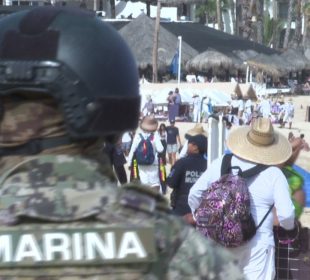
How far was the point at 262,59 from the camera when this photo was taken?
58.5 meters

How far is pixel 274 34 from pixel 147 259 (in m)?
91.8

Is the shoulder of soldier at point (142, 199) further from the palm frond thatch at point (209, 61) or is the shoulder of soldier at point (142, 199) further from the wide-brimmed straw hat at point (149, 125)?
the palm frond thatch at point (209, 61)

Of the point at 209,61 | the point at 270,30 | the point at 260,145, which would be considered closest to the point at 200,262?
the point at 260,145

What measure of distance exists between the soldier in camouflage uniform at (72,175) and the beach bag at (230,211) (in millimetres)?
3871

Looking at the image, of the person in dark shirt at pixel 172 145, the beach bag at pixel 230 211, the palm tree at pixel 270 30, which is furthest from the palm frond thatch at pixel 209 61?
the beach bag at pixel 230 211

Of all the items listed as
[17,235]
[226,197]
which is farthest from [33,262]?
[226,197]

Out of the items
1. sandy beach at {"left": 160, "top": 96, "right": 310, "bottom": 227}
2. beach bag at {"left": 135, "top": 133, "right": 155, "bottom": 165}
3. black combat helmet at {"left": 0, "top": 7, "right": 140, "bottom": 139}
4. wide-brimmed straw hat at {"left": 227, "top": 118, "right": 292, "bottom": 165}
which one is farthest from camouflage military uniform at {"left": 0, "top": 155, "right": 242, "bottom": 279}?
beach bag at {"left": 135, "top": 133, "right": 155, "bottom": 165}

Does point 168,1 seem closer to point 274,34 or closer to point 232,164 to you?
point 274,34

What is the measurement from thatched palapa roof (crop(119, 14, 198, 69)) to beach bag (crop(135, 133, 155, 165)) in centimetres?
4083

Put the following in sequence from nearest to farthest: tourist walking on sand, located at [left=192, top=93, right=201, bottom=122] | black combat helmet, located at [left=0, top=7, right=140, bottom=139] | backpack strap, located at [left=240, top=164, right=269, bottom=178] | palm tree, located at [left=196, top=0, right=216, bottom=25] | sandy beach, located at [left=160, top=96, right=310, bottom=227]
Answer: black combat helmet, located at [left=0, top=7, right=140, bottom=139], backpack strap, located at [left=240, top=164, right=269, bottom=178], sandy beach, located at [left=160, top=96, right=310, bottom=227], tourist walking on sand, located at [left=192, top=93, right=201, bottom=122], palm tree, located at [left=196, top=0, right=216, bottom=25]

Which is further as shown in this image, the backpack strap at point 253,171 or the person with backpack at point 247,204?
the backpack strap at point 253,171

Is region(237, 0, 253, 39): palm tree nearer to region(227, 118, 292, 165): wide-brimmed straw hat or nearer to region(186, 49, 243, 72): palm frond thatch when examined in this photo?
region(186, 49, 243, 72): palm frond thatch

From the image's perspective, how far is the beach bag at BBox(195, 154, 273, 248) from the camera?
19.9 feet

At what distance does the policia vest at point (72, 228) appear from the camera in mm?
1958
